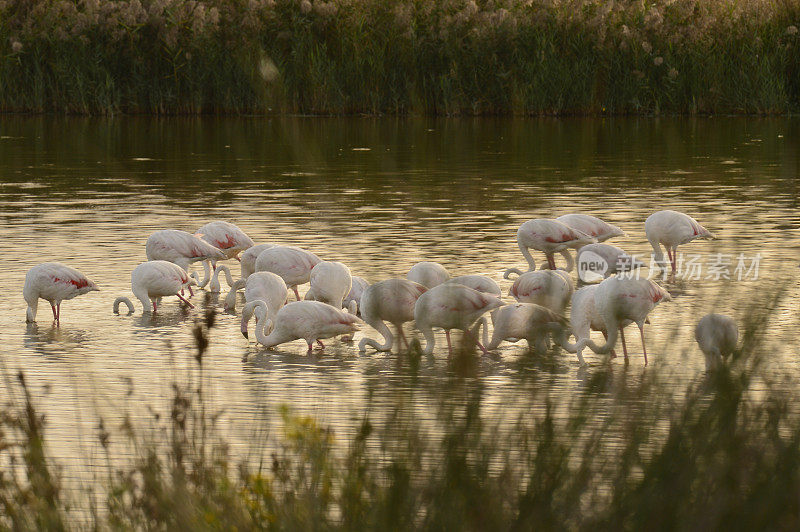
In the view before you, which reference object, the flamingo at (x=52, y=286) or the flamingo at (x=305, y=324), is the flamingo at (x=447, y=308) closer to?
the flamingo at (x=305, y=324)

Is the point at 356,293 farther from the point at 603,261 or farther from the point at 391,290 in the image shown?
the point at 603,261

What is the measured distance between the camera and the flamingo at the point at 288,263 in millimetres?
7688

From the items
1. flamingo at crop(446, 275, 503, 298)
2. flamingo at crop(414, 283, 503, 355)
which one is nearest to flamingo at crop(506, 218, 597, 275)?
flamingo at crop(446, 275, 503, 298)

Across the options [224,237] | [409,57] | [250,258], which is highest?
[409,57]

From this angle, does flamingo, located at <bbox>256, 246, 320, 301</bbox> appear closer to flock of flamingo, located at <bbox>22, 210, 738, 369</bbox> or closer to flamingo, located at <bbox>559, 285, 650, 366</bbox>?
flock of flamingo, located at <bbox>22, 210, 738, 369</bbox>

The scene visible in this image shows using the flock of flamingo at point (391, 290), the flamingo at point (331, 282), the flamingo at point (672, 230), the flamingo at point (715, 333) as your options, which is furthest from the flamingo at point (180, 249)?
the flamingo at point (715, 333)

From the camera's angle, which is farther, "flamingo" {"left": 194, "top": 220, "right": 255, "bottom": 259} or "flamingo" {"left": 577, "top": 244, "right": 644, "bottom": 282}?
"flamingo" {"left": 194, "top": 220, "right": 255, "bottom": 259}

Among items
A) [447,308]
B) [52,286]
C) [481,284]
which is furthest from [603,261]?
[447,308]

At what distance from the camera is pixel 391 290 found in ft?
20.1

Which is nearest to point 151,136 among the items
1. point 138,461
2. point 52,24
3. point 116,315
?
point 52,24

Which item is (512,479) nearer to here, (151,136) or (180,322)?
(180,322)

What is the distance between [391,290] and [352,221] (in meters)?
5.03

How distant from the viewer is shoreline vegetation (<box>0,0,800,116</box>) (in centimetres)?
2447

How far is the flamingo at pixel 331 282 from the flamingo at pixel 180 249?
4.26 feet
